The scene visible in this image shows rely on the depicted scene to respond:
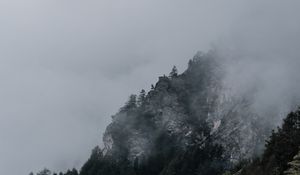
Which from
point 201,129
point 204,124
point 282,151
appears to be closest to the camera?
point 282,151

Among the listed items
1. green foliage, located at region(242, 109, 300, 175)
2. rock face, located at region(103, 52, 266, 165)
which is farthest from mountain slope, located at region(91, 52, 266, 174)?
green foliage, located at region(242, 109, 300, 175)

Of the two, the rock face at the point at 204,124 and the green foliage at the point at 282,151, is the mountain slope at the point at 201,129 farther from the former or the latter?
the green foliage at the point at 282,151

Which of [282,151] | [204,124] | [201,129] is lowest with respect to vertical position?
[282,151]

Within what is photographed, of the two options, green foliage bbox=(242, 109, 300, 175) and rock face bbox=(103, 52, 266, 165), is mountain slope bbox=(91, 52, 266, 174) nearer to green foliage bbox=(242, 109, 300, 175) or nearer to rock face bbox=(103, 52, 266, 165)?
rock face bbox=(103, 52, 266, 165)

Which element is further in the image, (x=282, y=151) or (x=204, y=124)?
(x=204, y=124)

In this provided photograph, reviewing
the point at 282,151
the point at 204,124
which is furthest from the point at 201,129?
the point at 282,151

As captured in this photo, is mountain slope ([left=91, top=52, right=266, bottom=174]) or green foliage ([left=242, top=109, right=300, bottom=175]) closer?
green foliage ([left=242, top=109, right=300, bottom=175])

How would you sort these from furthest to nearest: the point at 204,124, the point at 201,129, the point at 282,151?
the point at 204,124 → the point at 201,129 → the point at 282,151

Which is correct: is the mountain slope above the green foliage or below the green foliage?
above

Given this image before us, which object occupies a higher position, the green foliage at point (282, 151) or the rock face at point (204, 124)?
the rock face at point (204, 124)

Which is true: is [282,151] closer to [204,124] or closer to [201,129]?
[201,129]

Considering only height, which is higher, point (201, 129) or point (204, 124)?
point (204, 124)

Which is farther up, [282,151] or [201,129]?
[201,129]

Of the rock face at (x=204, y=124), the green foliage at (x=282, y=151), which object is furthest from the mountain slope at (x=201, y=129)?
the green foliage at (x=282, y=151)
